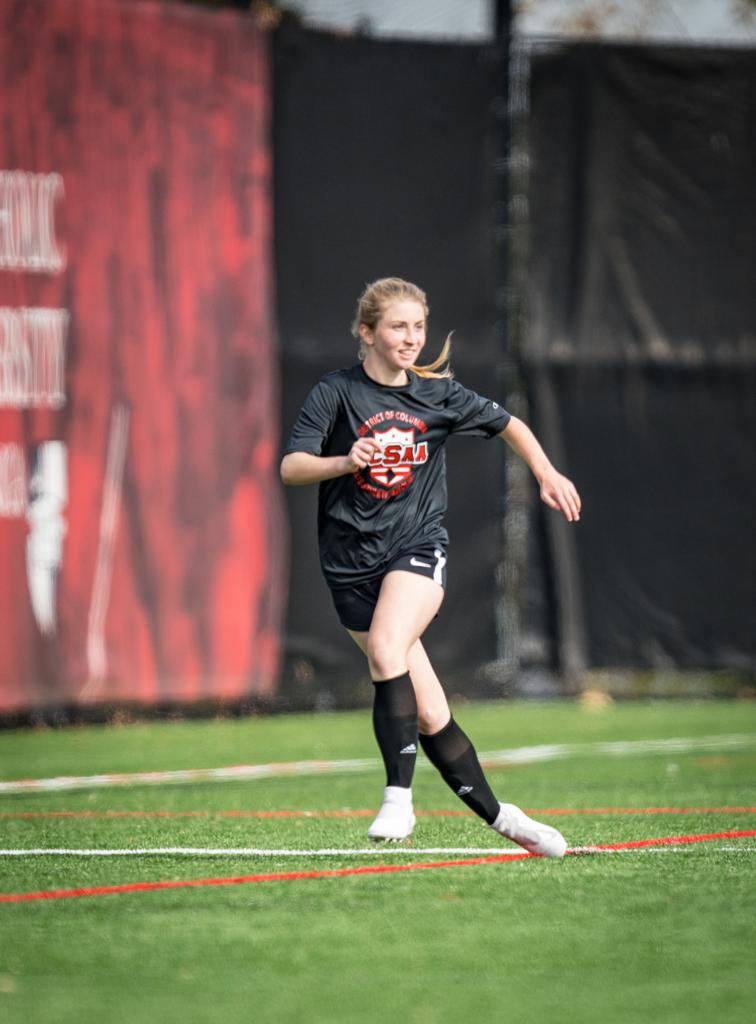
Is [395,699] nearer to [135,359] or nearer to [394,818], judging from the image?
[394,818]

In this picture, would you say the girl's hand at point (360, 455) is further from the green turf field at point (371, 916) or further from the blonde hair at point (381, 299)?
the green turf field at point (371, 916)

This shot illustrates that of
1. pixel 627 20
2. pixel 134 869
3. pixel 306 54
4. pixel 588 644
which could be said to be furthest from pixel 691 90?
pixel 134 869

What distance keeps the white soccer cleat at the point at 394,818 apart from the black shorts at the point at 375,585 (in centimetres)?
57

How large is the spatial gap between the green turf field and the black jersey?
0.99 m

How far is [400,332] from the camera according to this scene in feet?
19.6

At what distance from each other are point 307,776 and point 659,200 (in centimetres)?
704

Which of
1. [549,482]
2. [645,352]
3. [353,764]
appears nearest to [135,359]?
[353,764]

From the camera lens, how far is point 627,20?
49.2 feet

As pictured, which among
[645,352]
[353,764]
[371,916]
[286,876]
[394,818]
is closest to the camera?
[371,916]

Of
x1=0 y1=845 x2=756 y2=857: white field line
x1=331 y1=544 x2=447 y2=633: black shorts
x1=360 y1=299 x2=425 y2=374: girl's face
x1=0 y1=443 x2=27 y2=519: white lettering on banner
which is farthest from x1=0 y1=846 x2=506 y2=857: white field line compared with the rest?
x1=0 y1=443 x2=27 y2=519: white lettering on banner

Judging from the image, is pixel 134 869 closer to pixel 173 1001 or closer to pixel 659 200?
pixel 173 1001

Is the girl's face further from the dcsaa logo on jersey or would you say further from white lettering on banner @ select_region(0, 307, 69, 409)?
white lettering on banner @ select_region(0, 307, 69, 409)

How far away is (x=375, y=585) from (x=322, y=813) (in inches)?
71.1

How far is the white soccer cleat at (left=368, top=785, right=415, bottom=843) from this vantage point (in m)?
5.73
